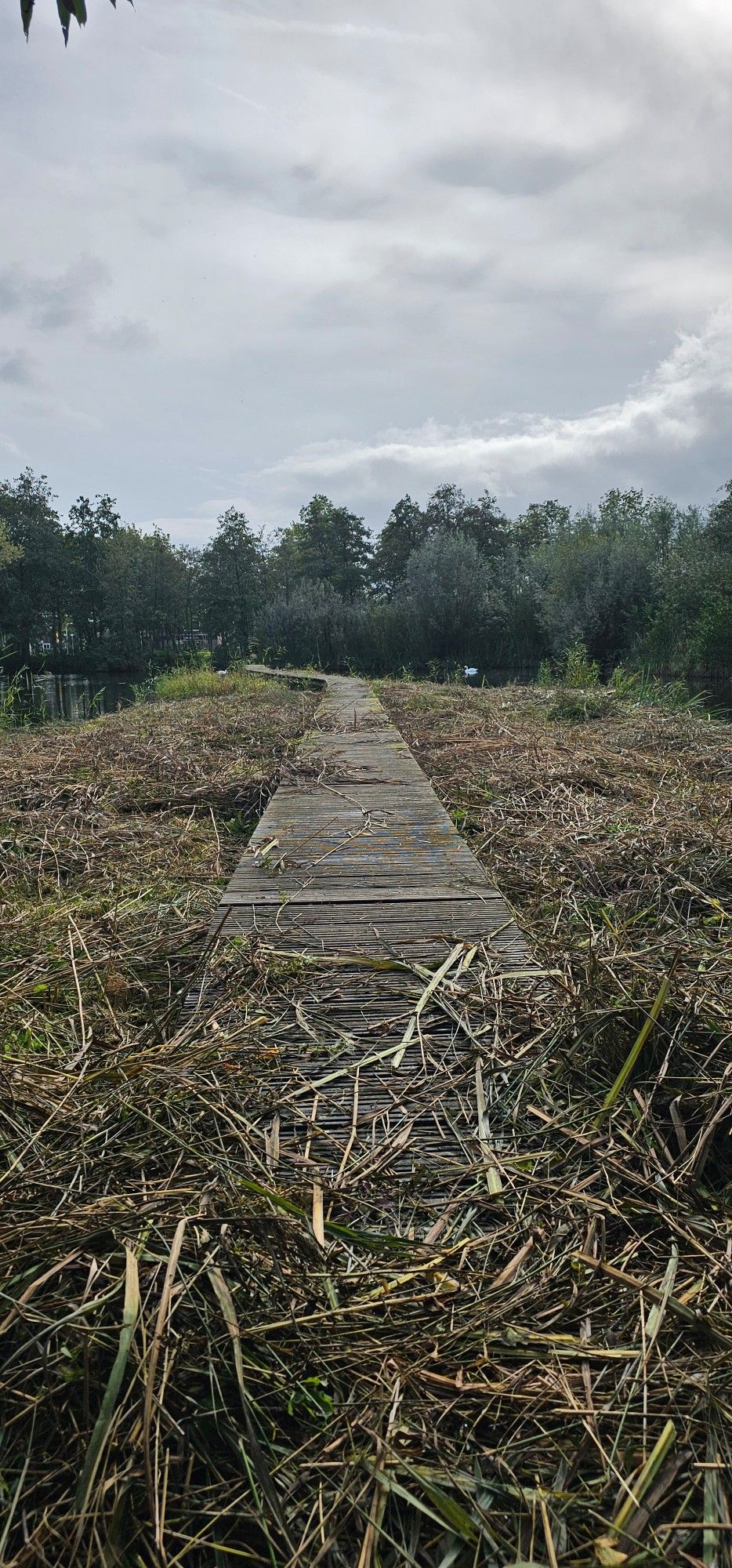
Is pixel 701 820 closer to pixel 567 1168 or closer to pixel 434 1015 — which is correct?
pixel 434 1015

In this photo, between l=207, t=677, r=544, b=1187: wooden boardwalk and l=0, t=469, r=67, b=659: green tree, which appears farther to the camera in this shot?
l=0, t=469, r=67, b=659: green tree

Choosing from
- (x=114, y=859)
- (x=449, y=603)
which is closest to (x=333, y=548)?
(x=449, y=603)

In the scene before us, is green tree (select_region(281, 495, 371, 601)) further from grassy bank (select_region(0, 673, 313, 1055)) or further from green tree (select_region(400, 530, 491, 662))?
grassy bank (select_region(0, 673, 313, 1055))

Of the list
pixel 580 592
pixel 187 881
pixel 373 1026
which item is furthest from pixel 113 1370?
pixel 580 592

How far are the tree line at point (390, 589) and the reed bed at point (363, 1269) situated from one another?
48.6 feet

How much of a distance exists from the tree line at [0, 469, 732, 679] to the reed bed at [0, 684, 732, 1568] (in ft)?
48.6

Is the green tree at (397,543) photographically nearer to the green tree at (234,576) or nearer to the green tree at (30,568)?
the green tree at (234,576)

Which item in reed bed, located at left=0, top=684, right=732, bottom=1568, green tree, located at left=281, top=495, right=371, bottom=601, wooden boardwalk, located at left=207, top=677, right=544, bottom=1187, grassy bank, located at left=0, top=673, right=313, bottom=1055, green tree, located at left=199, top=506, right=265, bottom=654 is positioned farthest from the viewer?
green tree, located at left=281, top=495, right=371, bottom=601

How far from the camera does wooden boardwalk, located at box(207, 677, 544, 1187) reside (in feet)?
4.15

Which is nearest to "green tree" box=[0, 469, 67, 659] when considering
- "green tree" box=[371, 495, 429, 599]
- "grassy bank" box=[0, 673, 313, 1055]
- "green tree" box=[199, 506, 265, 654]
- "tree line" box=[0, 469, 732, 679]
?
"tree line" box=[0, 469, 732, 679]

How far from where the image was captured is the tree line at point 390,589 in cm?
1805

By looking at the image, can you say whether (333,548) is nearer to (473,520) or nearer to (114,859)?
(473,520)

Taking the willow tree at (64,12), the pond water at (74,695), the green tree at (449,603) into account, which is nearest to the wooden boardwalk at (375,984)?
the willow tree at (64,12)

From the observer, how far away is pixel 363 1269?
3.19 ft
